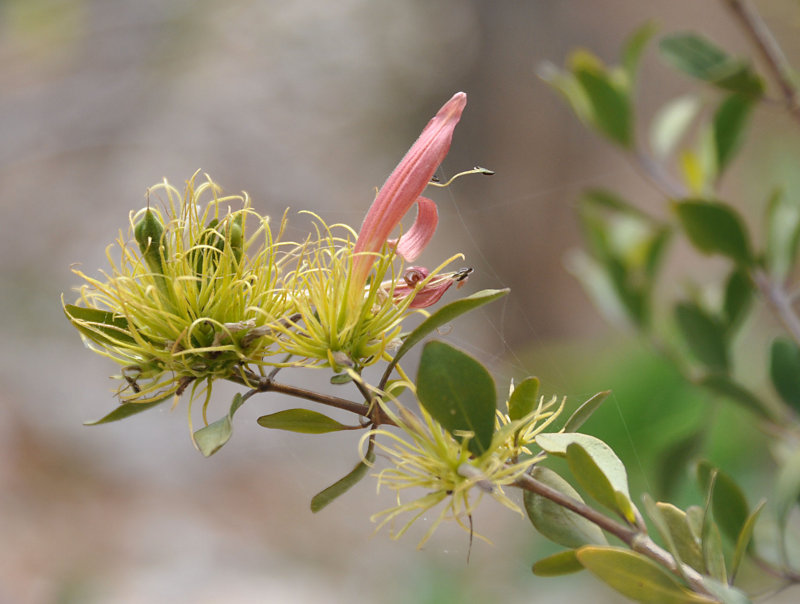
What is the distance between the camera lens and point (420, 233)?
0.41 meters

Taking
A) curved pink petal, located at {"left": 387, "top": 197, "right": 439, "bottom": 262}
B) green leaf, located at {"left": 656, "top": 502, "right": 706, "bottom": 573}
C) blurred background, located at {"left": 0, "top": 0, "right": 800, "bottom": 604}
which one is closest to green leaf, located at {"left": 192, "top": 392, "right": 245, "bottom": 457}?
curved pink petal, located at {"left": 387, "top": 197, "right": 439, "bottom": 262}

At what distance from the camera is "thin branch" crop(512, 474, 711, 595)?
350 millimetres

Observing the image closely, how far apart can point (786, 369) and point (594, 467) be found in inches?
15.6

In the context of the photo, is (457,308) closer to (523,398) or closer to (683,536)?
(523,398)

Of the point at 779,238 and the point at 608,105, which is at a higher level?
the point at 608,105

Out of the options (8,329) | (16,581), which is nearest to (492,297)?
(16,581)

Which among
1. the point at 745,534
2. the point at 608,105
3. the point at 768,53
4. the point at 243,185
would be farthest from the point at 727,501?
the point at 243,185

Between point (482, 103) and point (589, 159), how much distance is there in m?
0.59

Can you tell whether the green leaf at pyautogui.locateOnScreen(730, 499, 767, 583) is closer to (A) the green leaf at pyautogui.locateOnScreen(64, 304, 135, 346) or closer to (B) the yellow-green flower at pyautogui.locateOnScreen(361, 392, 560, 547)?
(B) the yellow-green flower at pyautogui.locateOnScreen(361, 392, 560, 547)

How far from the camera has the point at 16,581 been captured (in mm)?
2307

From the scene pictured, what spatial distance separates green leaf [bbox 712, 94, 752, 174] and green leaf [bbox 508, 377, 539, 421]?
1.83ft

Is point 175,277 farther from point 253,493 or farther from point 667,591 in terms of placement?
point 253,493

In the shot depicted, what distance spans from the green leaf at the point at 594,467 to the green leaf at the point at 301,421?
4.3 inches

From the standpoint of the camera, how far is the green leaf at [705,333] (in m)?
0.79
